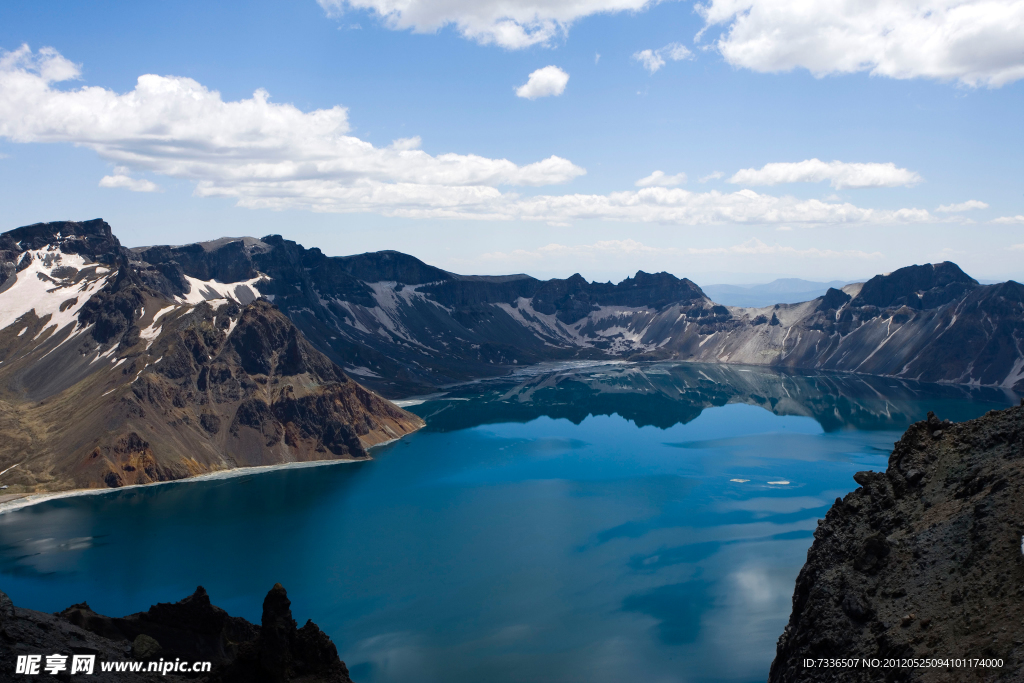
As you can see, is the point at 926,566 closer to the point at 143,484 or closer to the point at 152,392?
the point at 143,484

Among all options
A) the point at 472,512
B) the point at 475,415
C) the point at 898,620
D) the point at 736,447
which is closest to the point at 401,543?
the point at 472,512

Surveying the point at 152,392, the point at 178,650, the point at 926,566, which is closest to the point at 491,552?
the point at 178,650

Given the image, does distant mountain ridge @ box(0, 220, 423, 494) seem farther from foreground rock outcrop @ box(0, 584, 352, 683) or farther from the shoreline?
foreground rock outcrop @ box(0, 584, 352, 683)

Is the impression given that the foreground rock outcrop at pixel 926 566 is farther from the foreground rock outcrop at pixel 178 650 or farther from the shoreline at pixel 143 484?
the shoreline at pixel 143 484

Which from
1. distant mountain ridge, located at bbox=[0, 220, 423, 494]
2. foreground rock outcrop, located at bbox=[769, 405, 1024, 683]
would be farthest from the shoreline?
foreground rock outcrop, located at bbox=[769, 405, 1024, 683]

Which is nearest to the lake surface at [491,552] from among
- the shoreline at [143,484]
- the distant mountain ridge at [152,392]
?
the shoreline at [143,484]

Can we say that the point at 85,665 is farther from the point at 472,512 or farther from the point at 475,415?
the point at 475,415
